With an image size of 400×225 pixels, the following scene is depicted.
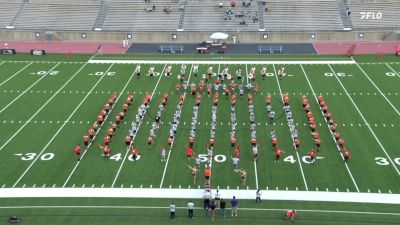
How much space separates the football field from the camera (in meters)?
20.2

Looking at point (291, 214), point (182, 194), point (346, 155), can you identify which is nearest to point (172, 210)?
point (182, 194)

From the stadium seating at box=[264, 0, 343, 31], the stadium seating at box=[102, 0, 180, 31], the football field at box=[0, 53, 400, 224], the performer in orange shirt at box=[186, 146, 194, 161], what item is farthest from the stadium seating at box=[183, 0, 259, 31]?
the performer in orange shirt at box=[186, 146, 194, 161]

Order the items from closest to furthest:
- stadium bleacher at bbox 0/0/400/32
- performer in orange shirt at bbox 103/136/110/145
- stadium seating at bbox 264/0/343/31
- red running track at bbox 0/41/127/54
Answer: performer in orange shirt at bbox 103/136/110/145 → red running track at bbox 0/41/127/54 → stadium seating at bbox 264/0/343/31 → stadium bleacher at bbox 0/0/400/32

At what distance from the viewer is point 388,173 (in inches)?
798

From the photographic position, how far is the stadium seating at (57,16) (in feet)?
154

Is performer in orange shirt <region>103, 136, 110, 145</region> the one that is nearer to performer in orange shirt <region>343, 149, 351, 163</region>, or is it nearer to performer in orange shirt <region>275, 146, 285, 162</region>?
performer in orange shirt <region>275, 146, 285, 162</region>

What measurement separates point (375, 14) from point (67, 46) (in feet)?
85.3

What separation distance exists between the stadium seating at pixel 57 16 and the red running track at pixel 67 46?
263 cm

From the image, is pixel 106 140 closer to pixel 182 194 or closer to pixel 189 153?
pixel 189 153

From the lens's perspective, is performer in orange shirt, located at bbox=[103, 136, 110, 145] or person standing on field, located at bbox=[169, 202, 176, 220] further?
performer in orange shirt, located at bbox=[103, 136, 110, 145]

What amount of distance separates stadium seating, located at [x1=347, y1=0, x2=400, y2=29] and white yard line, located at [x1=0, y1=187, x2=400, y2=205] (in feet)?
96.1

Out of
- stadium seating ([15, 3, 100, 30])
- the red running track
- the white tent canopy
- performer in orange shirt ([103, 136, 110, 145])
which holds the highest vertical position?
performer in orange shirt ([103, 136, 110, 145])

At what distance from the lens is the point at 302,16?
154 ft

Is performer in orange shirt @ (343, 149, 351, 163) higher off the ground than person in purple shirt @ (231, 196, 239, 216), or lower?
lower
